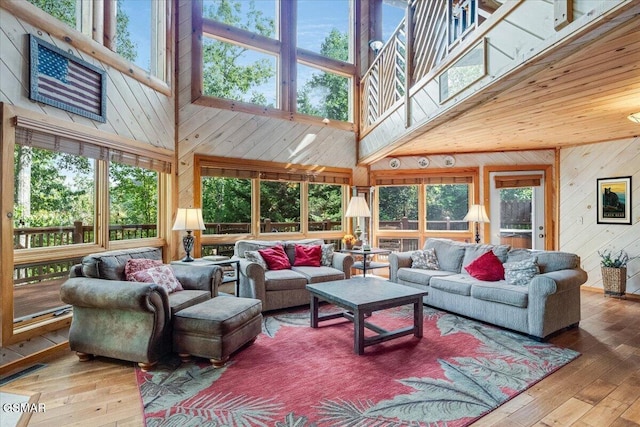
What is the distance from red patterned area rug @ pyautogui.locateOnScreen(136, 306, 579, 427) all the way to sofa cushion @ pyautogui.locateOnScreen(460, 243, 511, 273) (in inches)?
44.7

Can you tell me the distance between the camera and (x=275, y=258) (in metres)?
4.68

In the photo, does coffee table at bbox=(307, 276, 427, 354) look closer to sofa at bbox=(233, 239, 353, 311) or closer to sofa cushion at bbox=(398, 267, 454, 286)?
sofa at bbox=(233, 239, 353, 311)

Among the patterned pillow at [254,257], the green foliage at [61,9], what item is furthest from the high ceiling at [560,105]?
the green foliage at [61,9]

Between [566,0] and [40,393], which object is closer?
[566,0]

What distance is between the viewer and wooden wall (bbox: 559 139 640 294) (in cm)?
511

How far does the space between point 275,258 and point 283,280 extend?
499mm

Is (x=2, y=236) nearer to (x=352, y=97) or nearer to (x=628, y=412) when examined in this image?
(x=628, y=412)

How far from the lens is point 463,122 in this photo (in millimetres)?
4223

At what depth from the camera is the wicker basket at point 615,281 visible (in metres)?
4.98

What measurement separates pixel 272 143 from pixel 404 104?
2250mm

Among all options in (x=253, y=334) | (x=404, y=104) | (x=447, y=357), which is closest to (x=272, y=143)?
(x=404, y=104)

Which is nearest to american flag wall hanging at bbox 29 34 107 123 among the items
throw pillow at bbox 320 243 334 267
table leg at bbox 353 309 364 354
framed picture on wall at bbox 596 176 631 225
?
throw pillow at bbox 320 243 334 267

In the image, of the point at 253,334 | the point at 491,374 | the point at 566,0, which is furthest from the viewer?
the point at 253,334

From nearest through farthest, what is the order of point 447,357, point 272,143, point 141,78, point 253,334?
point 447,357 < point 253,334 < point 141,78 < point 272,143
